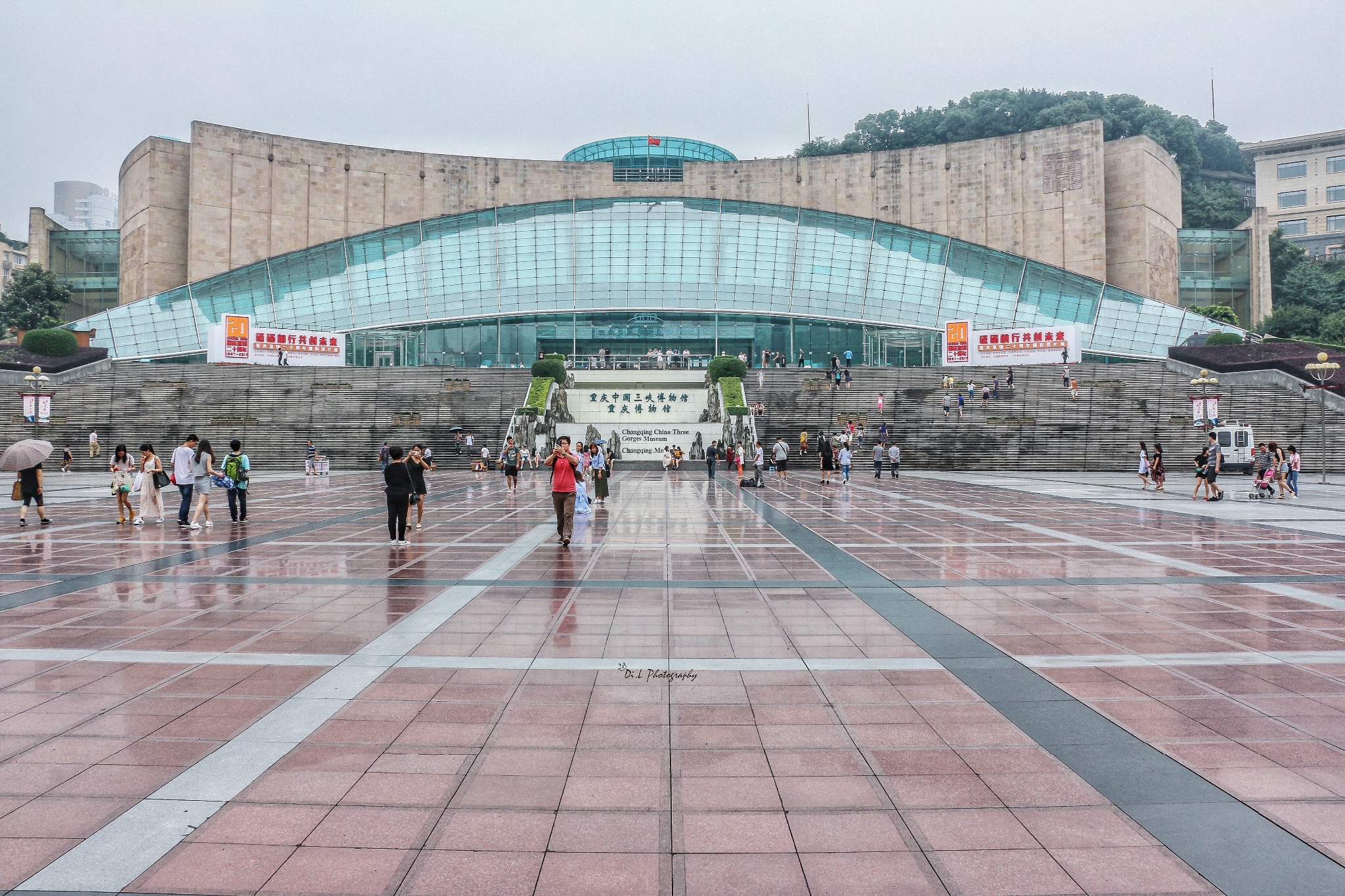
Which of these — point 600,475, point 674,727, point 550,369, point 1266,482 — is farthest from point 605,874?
point 550,369

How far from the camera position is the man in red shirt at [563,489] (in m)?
11.1

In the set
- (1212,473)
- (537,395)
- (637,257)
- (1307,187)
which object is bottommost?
(1212,473)

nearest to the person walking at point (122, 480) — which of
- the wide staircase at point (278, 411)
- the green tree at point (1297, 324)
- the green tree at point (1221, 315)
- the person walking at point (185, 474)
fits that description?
the person walking at point (185, 474)

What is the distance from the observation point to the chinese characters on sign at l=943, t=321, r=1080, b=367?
38750mm

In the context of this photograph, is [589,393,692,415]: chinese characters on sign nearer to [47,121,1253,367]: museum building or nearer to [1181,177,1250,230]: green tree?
[47,121,1253,367]: museum building

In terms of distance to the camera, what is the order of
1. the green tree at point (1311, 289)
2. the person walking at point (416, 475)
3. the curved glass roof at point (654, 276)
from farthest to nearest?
the green tree at point (1311, 289) → the curved glass roof at point (654, 276) → the person walking at point (416, 475)

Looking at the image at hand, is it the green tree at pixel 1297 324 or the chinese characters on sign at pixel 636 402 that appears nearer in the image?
the chinese characters on sign at pixel 636 402

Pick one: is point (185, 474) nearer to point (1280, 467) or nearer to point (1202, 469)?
point (1202, 469)

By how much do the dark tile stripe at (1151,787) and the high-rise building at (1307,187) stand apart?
89194 mm

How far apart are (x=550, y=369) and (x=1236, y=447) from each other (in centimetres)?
2627

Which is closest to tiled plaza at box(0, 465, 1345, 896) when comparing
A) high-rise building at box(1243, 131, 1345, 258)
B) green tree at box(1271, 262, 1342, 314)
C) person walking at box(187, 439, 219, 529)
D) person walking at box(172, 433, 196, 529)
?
person walking at box(187, 439, 219, 529)

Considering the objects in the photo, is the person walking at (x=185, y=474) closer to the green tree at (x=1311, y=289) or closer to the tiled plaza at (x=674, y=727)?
the tiled plaza at (x=674, y=727)

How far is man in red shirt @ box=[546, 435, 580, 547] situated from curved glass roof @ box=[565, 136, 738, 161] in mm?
56495

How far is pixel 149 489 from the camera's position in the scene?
44.8 ft
